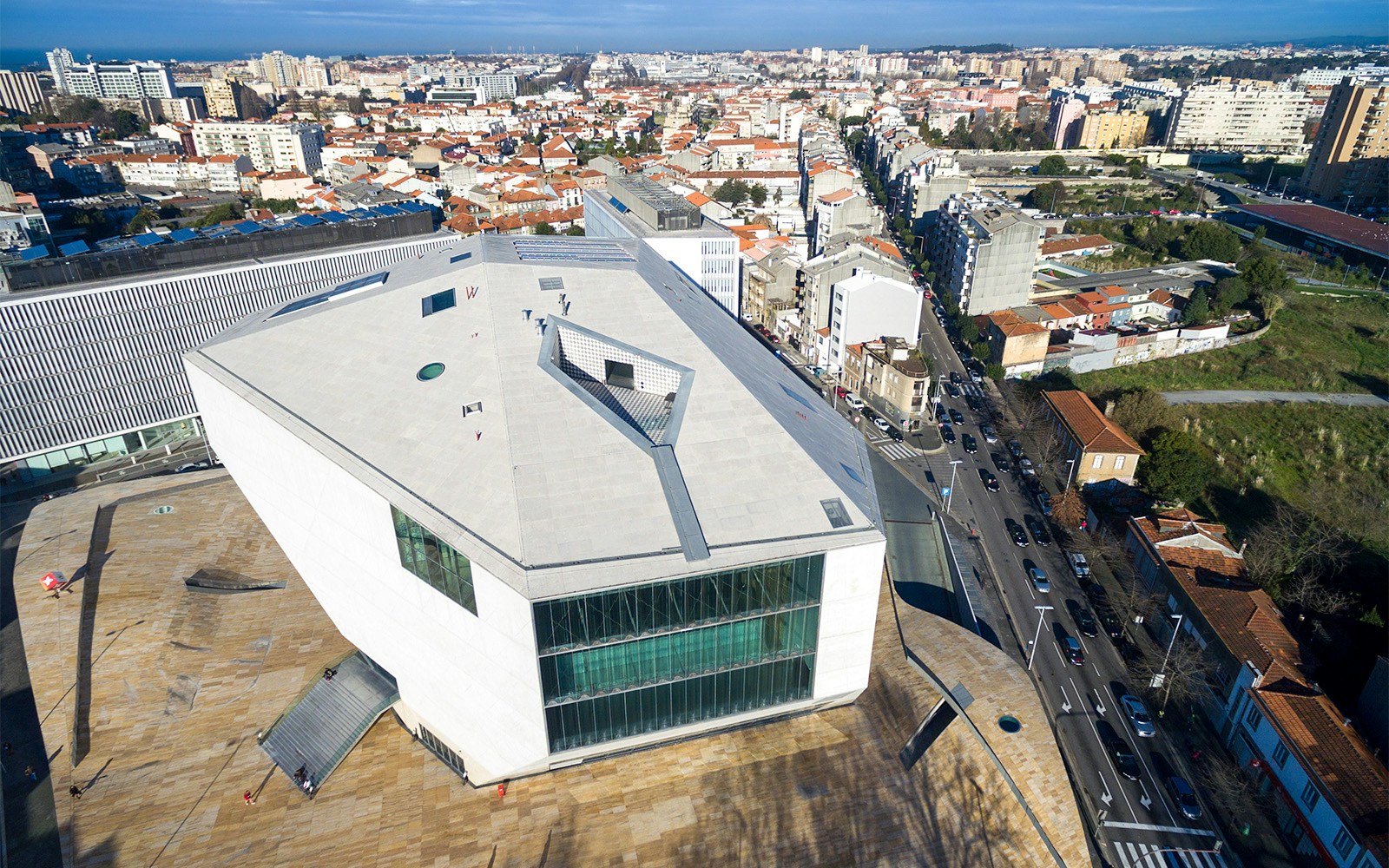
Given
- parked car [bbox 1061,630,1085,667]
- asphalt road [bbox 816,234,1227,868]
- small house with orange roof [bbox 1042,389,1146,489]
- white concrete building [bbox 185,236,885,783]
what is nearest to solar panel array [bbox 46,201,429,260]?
white concrete building [bbox 185,236,885,783]

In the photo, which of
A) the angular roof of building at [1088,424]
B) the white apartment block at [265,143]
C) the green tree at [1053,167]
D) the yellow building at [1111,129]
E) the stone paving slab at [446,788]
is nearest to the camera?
the stone paving slab at [446,788]

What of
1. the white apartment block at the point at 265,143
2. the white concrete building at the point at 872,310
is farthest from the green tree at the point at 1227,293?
the white apartment block at the point at 265,143

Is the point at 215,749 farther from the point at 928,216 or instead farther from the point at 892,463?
the point at 928,216

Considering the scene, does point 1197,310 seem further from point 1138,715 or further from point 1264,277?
point 1138,715

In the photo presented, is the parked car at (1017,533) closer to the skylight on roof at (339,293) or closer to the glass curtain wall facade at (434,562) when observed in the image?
the glass curtain wall facade at (434,562)

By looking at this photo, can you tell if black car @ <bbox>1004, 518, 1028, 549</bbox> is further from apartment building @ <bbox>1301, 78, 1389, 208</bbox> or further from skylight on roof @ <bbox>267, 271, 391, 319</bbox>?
apartment building @ <bbox>1301, 78, 1389, 208</bbox>
